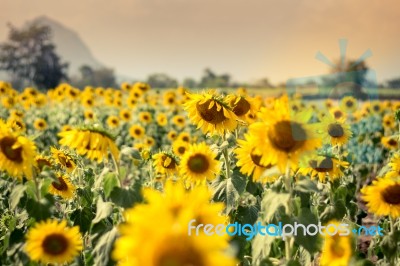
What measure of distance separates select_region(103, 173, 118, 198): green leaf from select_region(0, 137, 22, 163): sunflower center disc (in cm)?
46

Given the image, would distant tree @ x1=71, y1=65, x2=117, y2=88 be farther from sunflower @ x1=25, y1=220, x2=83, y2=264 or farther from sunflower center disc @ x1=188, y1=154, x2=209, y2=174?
sunflower @ x1=25, y1=220, x2=83, y2=264

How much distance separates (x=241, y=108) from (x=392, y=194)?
4.84ft

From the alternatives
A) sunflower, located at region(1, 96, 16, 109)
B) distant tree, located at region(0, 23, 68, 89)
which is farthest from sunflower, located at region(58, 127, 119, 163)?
distant tree, located at region(0, 23, 68, 89)

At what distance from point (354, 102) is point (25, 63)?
170 ft

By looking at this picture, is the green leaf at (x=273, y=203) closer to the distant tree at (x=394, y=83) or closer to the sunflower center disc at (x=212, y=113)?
the sunflower center disc at (x=212, y=113)

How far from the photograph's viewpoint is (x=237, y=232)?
9.49ft

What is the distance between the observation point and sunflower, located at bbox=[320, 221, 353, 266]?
2479 mm

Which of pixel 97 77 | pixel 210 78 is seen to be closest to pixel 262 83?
pixel 210 78

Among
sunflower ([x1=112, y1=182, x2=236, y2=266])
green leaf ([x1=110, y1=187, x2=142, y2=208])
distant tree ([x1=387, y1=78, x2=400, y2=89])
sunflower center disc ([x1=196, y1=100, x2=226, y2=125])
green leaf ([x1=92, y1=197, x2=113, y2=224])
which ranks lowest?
green leaf ([x1=92, y1=197, x2=113, y2=224])

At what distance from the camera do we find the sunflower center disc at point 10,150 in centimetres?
243

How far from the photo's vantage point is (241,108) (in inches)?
148

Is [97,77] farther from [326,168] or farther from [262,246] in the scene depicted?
[262,246]

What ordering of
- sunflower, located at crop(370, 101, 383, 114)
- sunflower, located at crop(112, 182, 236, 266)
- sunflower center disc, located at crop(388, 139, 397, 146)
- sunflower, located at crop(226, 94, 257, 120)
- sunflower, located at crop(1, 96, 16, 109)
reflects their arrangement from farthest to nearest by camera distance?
1. sunflower, located at crop(370, 101, 383, 114)
2. sunflower, located at crop(1, 96, 16, 109)
3. sunflower center disc, located at crop(388, 139, 397, 146)
4. sunflower, located at crop(226, 94, 257, 120)
5. sunflower, located at crop(112, 182, 236, 266)

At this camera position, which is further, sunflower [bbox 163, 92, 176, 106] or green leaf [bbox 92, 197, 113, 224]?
sunflower [bbox 163, 92, 176, 106]
